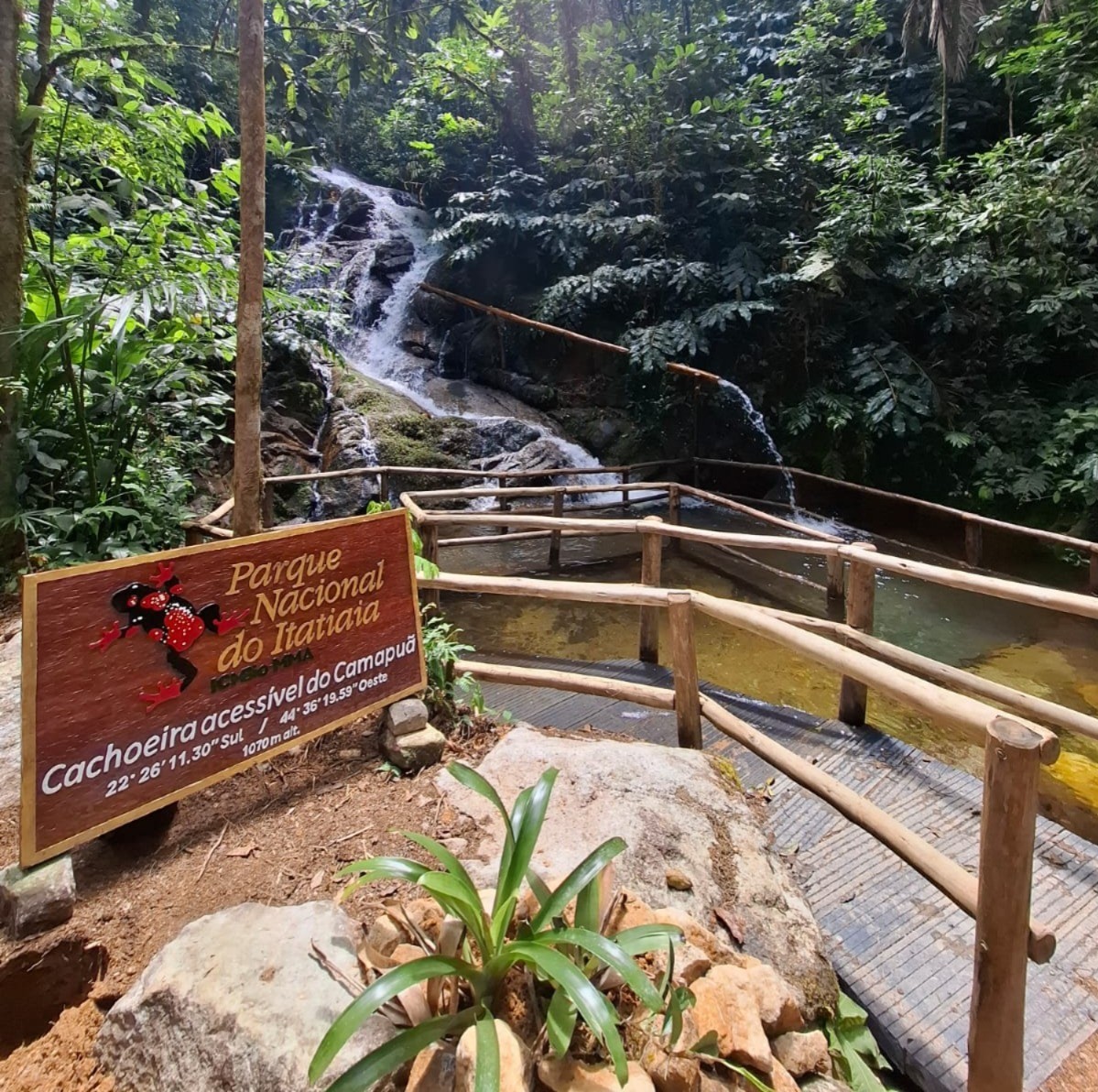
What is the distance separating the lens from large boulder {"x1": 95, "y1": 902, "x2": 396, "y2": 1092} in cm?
117

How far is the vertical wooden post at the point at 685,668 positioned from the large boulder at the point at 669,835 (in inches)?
8.0

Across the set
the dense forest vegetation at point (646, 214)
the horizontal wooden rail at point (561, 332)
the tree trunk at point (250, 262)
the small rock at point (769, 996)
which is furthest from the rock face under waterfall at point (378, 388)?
the small rock at point (769, 996)

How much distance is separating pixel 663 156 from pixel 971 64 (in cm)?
459

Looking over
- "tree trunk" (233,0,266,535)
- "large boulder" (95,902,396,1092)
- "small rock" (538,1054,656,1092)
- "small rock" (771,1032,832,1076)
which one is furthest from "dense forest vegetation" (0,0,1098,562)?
"small rock" (771,1032,832,1076)

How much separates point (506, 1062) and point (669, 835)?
940mm

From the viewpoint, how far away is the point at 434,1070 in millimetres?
1083

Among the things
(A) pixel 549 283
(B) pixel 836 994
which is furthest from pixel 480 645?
(A) pixel 549 283

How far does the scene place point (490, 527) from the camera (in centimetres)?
759

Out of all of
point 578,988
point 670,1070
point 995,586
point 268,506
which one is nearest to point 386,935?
point 578,988

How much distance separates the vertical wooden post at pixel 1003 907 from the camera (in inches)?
53.4

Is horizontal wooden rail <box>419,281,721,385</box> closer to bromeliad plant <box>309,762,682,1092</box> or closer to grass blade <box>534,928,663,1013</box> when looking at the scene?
bromeliad plant <box>309,762,682,1092</box>

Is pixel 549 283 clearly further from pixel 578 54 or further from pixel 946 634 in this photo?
pixel 946 634

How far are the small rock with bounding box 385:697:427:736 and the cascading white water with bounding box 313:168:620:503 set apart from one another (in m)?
6.45

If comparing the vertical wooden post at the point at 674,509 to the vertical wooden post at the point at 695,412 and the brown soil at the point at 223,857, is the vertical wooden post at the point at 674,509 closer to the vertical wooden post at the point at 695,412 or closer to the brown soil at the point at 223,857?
the vertical wooden post at the point at 695,412
